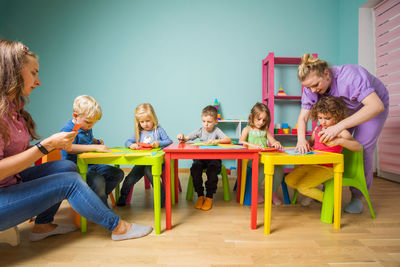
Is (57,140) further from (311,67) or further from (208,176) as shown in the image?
(311,67)

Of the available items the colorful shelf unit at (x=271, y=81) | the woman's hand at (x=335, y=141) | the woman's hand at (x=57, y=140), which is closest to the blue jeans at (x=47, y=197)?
→ the woman's hand at (x=57, y=140)

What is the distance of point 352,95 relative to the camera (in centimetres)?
159

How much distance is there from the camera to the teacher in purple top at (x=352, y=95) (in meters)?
1.48

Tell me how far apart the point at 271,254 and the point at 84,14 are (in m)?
3.65

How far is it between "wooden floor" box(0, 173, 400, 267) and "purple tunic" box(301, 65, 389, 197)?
0.48 metres

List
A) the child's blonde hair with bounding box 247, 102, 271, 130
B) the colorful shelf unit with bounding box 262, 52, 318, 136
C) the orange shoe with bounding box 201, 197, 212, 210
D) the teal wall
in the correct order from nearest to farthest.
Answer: the orange shoe with bounding box 201, 197, 212, 210
the child's blonde hair with bounding box 247, 102, 271, 130
the colorful shelf unit with bounding box 262, 52, 318, 136
the teal wall

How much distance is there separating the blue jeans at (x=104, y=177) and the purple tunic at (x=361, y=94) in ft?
5.46

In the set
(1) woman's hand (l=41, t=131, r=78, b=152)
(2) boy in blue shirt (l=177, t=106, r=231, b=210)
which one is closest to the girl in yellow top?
(2) boy in blue shirt (l=177, t=106, r=231, b=210)

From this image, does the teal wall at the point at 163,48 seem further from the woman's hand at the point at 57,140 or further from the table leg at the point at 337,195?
the woman's hand at the point at 57,140

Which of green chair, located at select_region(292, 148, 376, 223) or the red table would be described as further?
green chair, located at select_region(292, 148, 376, 223)

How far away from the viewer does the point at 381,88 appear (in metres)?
1.69

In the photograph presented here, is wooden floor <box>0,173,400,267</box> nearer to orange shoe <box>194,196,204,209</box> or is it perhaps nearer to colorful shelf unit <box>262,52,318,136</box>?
orange shoe <box>194,196,204,209</box>

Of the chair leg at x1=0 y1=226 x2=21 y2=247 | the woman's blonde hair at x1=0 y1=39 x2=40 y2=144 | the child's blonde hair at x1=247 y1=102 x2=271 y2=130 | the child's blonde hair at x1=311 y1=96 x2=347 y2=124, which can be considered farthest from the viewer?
the child's blonde hair at x1=247 y1=102 x2=271 y2=130

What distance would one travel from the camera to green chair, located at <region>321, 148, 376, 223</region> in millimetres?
1532
